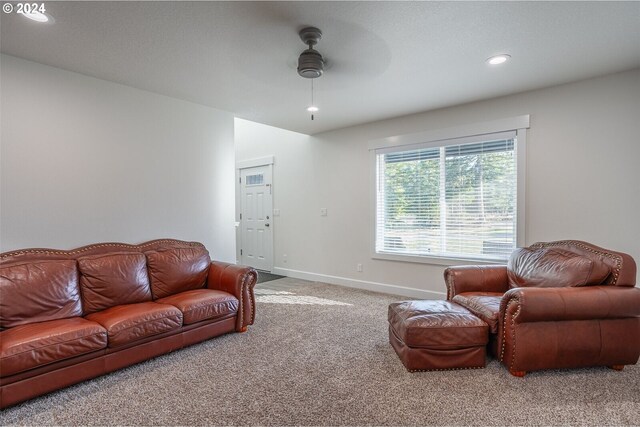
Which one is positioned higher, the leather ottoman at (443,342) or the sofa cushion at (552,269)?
the sofa cushion at (552,269)

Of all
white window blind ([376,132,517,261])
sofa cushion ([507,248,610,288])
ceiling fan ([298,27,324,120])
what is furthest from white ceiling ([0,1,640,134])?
sofa cushion ([507,248,610,288])

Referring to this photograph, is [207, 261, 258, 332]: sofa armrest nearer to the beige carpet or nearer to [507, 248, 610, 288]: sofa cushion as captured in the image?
the beige carpet

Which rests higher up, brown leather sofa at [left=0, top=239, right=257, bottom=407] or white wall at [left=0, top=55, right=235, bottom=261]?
white wall at [left=0, top=55, right=235, bottom=261]

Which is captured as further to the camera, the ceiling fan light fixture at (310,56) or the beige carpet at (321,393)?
the ceiling fan light fixture at (310,56)

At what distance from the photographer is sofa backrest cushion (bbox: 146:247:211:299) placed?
3.15 meters

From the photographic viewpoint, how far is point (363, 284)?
4902 mm

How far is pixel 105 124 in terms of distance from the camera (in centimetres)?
321

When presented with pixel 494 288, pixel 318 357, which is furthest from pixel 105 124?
pixel 494 288

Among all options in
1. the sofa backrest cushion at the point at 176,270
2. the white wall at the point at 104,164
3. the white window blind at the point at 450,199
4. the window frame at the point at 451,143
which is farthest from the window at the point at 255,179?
the sofa backrest cushion at the point at 176,270

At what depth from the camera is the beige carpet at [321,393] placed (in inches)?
73.6

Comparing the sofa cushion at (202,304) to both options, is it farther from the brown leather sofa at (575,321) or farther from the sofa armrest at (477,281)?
the brown leather sofa at (575,321)

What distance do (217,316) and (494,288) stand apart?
2547 mm

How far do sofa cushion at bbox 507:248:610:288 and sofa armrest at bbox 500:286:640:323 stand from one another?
17cm

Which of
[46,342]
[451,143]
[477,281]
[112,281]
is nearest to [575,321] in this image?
[477,281]
